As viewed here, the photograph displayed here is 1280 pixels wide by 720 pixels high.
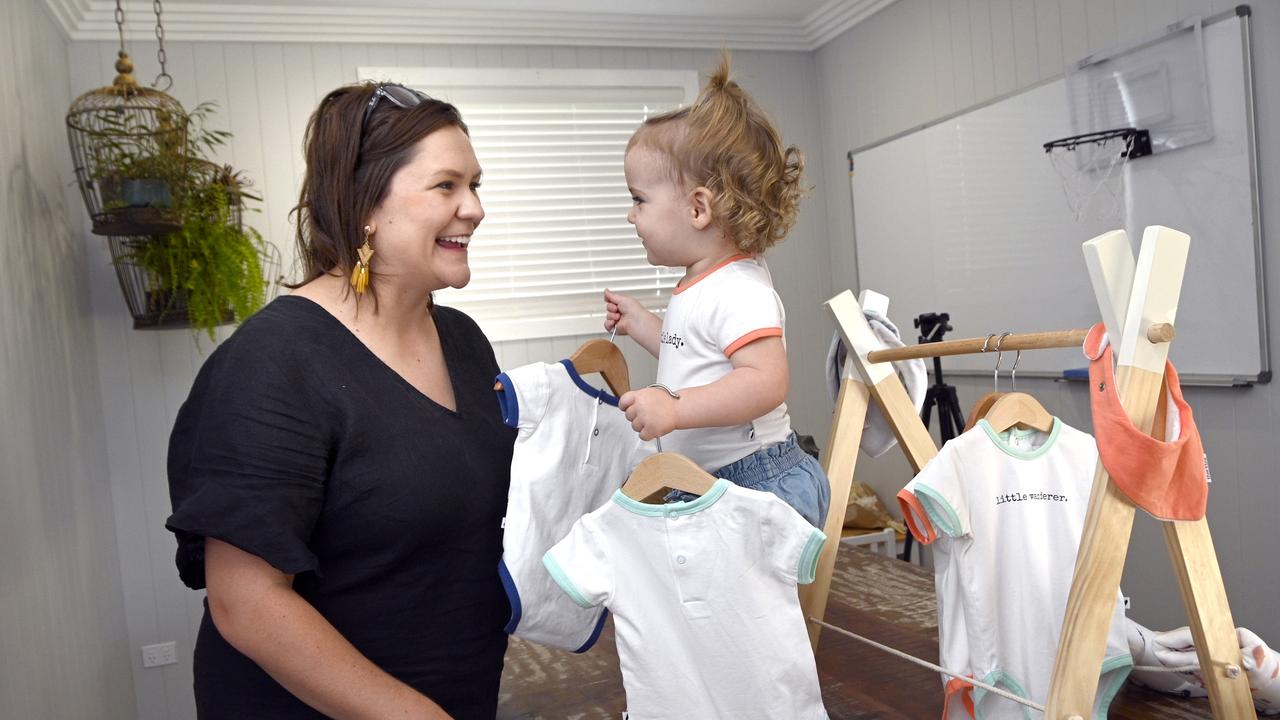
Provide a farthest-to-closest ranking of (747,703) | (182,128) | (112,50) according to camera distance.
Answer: (112,50)
(182,128)
(747,703)

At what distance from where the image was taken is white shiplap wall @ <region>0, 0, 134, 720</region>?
233 cm

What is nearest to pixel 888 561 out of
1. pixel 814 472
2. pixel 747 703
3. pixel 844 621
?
pixel 844 621

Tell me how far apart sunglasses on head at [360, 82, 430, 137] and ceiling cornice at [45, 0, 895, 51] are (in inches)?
113

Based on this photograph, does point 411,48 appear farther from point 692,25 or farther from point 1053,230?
point 1053,230

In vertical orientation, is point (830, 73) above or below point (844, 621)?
above

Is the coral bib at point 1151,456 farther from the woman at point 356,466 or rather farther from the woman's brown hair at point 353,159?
the woman's brown hair at point 353,159

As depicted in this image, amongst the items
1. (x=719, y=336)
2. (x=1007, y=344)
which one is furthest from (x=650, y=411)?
(x=1007, y=344)

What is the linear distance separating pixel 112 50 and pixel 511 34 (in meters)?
1.66

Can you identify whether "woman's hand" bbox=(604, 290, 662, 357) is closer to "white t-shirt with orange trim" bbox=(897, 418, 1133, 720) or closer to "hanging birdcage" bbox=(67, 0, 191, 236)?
"white t-shirt with orange trim" bbox=(897, 418, 1133, 720)

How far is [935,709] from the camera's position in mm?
1809

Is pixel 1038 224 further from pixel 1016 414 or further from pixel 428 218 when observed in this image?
pixel 428 218

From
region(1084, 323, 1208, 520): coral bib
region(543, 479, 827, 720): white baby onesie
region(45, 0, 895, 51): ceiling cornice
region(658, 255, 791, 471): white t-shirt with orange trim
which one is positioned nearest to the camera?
region(1084, 323, 1208, 520): coral bib

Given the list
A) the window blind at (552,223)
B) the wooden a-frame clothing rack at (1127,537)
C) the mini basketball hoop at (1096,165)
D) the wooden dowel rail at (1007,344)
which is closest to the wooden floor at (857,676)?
the wooden a-frame clothing rack at (1127,537)

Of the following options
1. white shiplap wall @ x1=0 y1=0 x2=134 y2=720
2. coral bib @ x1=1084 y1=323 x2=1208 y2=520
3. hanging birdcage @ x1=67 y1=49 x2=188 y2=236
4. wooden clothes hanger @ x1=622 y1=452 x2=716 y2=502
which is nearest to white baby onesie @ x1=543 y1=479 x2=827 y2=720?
wooden clothes hanger @ x1=622 y1=452 x2=716 y2=502
